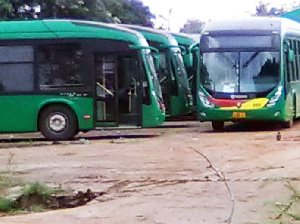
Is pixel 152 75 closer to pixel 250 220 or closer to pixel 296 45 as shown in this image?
pixel 296 45

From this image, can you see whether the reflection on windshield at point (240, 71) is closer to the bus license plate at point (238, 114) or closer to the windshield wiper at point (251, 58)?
the windshield wiper at point (251, 58)

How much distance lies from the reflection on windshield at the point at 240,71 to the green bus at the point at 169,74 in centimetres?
192

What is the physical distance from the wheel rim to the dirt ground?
0.51 metres

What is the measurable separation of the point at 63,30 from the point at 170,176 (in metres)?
9.28

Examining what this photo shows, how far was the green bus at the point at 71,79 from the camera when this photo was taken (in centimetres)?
2080

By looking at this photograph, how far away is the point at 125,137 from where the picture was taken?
22219 millimetres

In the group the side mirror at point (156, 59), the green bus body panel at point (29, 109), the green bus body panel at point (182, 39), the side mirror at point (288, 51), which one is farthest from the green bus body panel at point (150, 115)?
the green bus body panel at point (182, 39)

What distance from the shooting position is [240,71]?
2209 cm

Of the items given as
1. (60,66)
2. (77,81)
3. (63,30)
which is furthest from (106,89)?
(63,30)

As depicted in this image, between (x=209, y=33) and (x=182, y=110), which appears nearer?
(x=209, y=33)

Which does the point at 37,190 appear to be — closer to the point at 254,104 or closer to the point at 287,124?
the point at 254,104

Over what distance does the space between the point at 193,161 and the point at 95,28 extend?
738cm

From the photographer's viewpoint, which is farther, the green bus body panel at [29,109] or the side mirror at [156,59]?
the side mirror at [156,59]

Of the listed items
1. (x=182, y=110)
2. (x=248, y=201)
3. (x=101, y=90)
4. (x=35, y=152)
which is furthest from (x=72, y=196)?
(x=182, y=110)
